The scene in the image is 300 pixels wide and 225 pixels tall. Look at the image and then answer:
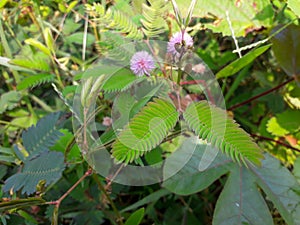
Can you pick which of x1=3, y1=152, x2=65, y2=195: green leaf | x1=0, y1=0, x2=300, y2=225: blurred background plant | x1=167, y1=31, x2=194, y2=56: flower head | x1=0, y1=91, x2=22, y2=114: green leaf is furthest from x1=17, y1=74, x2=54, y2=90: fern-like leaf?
x1=167, y1=31, x2=194, y2=56: flower head

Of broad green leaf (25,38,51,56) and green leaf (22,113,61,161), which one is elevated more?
broad green leaf (25,38,51,56)

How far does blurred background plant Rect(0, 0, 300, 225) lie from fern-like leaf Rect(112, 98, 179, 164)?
0.50 feet

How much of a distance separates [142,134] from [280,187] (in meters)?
0.37

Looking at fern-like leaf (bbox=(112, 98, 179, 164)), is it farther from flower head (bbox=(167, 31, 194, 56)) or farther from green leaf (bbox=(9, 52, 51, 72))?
green leaf (bbox=(9, 52, 51, 72))

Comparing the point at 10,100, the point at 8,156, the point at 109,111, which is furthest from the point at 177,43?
the point at 10,100

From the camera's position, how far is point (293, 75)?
0.92 meters

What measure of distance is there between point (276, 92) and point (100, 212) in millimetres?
553

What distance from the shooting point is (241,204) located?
0.84m

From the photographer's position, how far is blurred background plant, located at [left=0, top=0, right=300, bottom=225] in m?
0.85

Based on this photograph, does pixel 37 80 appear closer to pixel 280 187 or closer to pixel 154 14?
pixel 154 14

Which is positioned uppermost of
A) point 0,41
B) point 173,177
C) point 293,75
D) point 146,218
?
point 293,75

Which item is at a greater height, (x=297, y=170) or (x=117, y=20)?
(x=117, y=20)

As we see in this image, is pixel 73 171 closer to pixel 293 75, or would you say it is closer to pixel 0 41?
pixel 0 41

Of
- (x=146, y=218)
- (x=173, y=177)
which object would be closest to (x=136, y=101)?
(x=173, y=177)
